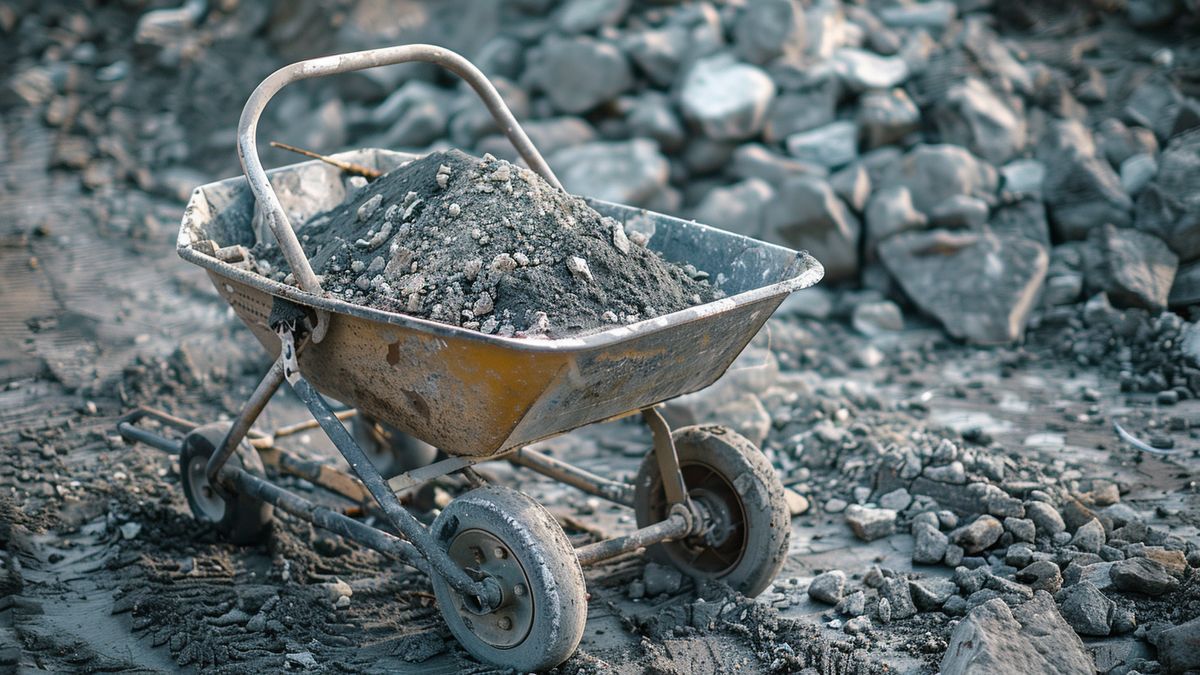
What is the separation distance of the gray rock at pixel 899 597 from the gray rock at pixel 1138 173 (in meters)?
4.28

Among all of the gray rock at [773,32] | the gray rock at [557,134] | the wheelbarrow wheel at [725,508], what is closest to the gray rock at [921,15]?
the gray rock at [773,32]

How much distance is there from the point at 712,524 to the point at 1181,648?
1.51 metres

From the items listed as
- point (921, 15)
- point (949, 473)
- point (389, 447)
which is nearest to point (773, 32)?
point (921, 15)

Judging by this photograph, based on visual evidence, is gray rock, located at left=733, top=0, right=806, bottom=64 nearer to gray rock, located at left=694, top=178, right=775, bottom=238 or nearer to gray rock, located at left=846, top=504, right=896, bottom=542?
gray rock, located at left=694, top=178, right=775, bottom=238

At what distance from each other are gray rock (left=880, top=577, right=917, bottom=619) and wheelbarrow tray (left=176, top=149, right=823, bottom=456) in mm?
955

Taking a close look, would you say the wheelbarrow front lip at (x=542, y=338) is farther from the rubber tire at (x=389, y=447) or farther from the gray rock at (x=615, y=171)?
the gray rock at (x=615, y=171)

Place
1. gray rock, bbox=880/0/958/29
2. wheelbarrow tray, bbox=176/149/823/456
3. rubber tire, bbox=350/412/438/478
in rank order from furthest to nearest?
gray rock, bbox=880/0/958/29, rubber tire, bbox=350/412/438/478, wheelbarrow tray, bbox=176/149/823/456

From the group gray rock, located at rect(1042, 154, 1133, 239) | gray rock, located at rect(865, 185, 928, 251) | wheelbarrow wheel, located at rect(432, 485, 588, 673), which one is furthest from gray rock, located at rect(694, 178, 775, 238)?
wheelbarrow wheel, located at rect(432, 485, 588, 673)

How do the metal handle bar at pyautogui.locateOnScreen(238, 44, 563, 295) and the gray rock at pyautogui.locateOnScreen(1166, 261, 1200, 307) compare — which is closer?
the metal handle bar at pyautogui.locateOnScreen(238, 44, 563, 295)

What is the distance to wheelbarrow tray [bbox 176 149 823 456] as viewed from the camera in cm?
288

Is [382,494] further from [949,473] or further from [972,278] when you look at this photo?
[972,278]

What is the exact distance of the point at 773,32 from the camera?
7.52 m

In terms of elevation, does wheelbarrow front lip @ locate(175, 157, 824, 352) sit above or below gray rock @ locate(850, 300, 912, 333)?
above

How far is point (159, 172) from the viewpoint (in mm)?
8477
